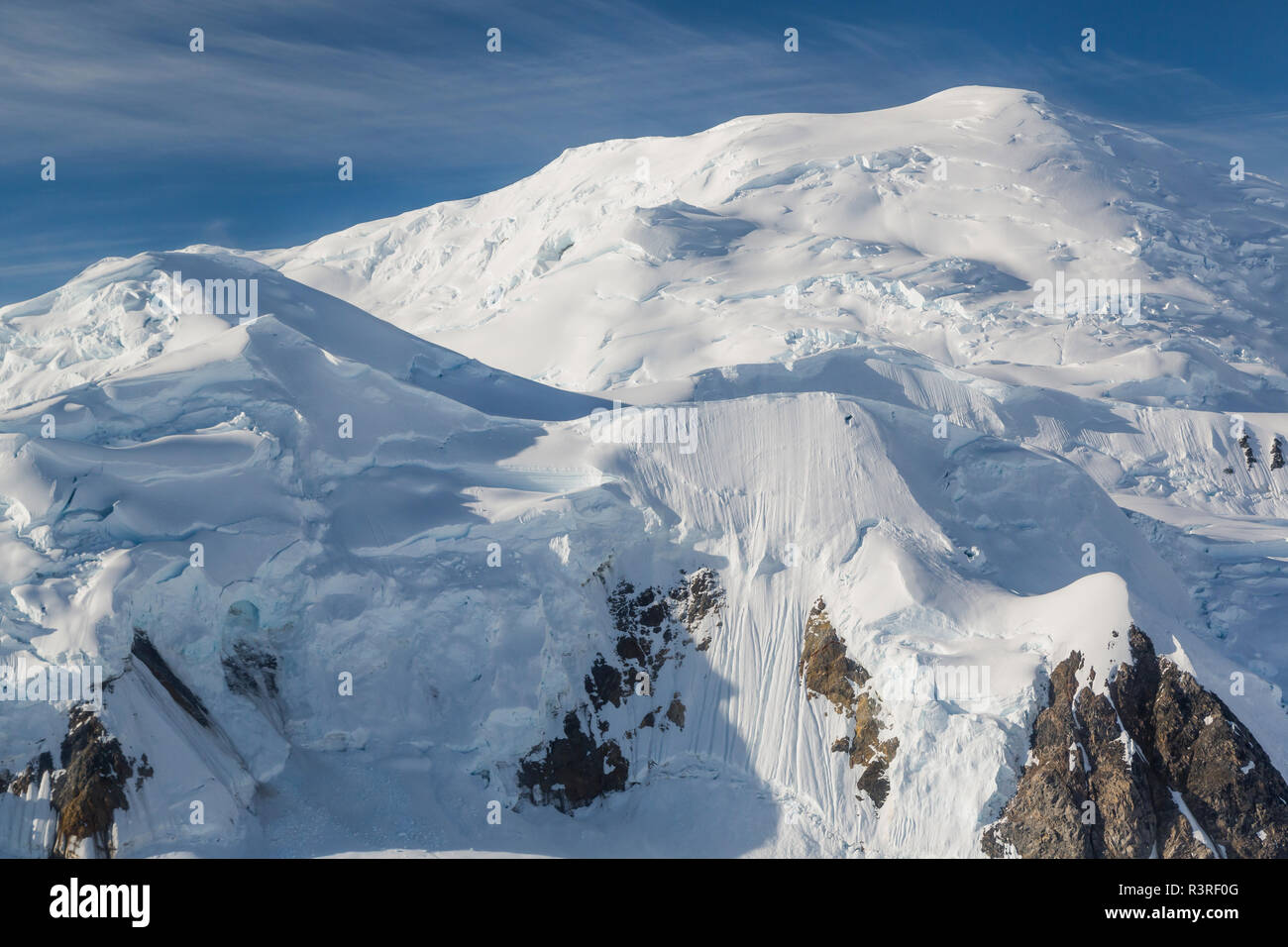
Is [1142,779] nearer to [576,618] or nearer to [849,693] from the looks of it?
[849,693]

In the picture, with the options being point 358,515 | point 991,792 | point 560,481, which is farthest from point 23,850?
point 991,792

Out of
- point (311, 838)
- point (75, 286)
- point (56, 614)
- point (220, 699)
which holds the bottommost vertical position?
point (311, 838)

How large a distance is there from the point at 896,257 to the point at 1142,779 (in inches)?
2929

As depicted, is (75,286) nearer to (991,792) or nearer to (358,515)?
(358,515)

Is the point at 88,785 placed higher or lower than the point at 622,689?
lower

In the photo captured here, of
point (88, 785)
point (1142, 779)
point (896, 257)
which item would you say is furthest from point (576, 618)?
point (896, 257)

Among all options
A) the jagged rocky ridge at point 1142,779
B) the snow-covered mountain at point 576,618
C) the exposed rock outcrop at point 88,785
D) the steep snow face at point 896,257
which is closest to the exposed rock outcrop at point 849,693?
the snow-covered mountain at point 576,618

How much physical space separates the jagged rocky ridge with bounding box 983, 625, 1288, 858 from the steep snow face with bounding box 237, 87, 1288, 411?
4750 cm

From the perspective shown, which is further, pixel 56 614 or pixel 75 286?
pixel 75 286

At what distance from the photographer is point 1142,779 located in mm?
34219

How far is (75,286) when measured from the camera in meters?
71.4

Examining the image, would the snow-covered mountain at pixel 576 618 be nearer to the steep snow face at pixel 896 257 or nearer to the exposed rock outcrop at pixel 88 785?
the exposed rock outcrop at pixel 88 785
